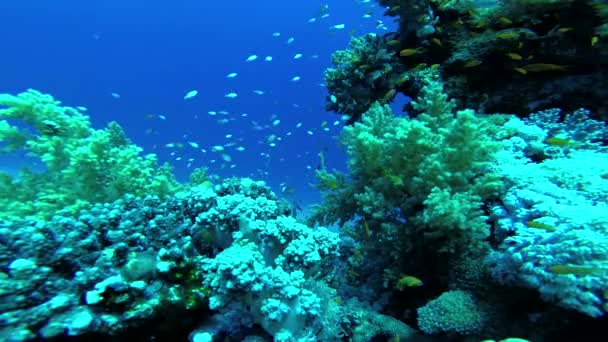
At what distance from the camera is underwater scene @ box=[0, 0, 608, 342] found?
2.78 metres

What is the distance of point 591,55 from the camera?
5.70 meters

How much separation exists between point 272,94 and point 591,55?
85993mm

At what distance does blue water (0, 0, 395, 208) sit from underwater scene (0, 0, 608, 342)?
6182 centimetres

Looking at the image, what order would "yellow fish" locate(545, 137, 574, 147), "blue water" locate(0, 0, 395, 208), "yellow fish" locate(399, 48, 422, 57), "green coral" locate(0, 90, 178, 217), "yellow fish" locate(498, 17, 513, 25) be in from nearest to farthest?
"yellow fish" locate(545, 137, 574, 147) → "green coral" locate(0, 90, 178, 217) → "yellow fish" locate(498, 17, 513, 25) → "yellow fish" locate(399, 48, 422, 57) → "blue water" locate(0, 0, 395, 208)

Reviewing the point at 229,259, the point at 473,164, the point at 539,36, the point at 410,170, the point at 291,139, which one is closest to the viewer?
the point at 229,259

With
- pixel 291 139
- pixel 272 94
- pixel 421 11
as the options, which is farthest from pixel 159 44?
pixel 421 11

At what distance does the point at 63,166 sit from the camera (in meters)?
5.36

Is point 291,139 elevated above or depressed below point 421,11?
above

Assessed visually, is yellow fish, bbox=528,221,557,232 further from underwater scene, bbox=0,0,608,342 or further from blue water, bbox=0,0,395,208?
blue water, bbox=0,0,395,208

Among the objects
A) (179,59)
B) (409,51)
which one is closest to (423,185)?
(409,51)

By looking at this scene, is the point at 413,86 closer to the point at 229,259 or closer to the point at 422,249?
the point at 422,249

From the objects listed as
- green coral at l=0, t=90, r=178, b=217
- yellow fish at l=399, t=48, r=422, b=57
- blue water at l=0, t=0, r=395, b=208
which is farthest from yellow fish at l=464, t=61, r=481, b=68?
blue water at l=0, t=0, r=395, b=208

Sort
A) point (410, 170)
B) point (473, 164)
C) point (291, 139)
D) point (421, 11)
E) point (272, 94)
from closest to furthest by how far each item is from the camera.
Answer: point (473, 164) < point (410, 170) < point (421, 11) < point (291, 139) < point (272, 94)

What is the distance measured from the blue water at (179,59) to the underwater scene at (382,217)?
203 feet
